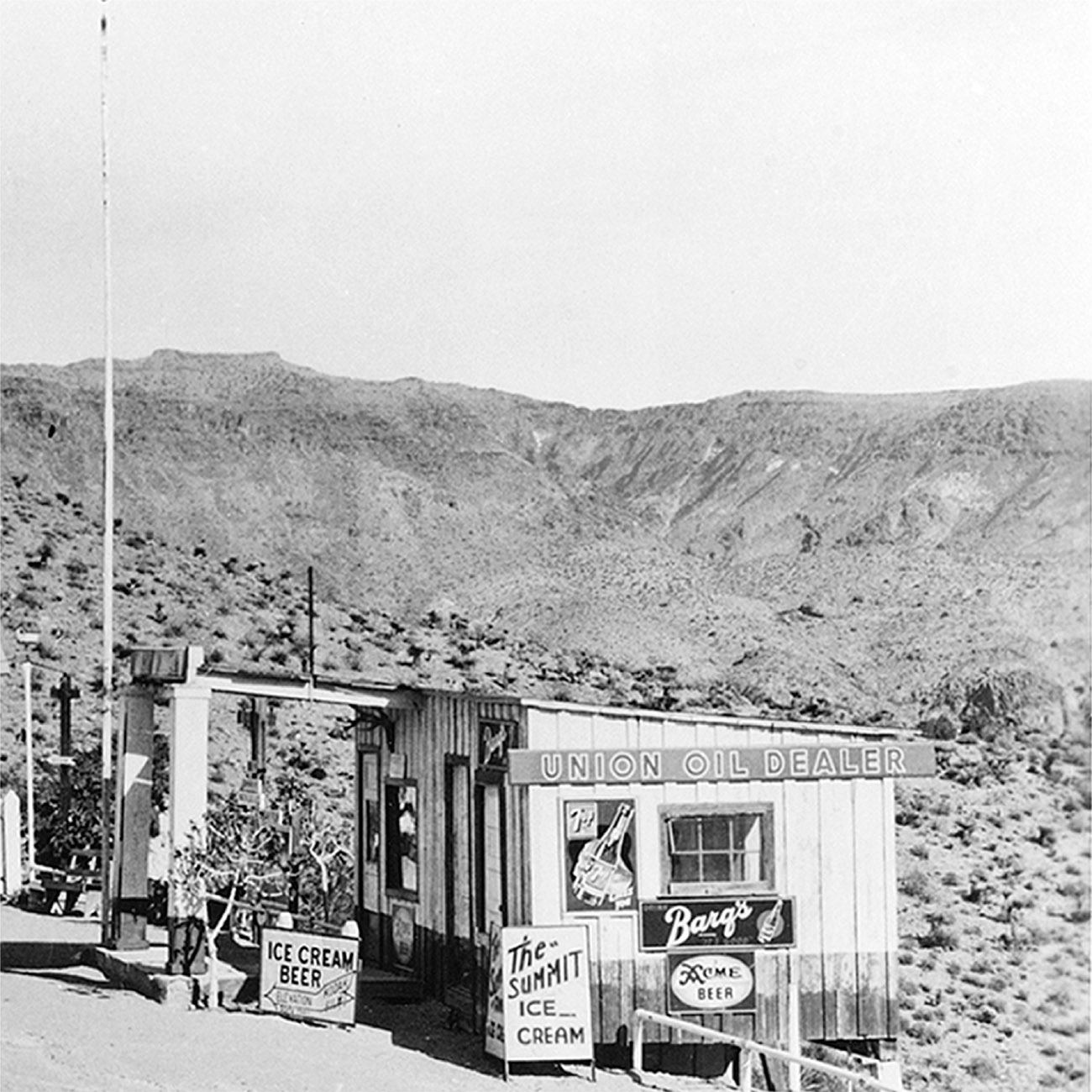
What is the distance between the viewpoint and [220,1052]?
48.7 feet

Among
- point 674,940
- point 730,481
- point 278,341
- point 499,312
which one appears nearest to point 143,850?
point 674,940

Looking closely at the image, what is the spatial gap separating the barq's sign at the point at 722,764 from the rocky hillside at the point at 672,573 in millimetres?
8321

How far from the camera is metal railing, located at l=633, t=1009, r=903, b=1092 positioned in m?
14.2

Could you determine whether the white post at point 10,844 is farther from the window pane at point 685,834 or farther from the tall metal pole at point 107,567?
the window pane at point 685,834

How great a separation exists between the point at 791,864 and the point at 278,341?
290 feet

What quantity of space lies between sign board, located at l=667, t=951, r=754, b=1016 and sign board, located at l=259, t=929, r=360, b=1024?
2441 mm

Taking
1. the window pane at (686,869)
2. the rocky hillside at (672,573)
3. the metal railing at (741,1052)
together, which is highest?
the rocky hillside at (672,573)

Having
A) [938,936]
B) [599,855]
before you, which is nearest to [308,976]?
[599,855]

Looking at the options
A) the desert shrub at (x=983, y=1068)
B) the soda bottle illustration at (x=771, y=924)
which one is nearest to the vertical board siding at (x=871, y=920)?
the soda bottle illustration at (x=771, y=924)

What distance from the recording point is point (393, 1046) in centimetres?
1584

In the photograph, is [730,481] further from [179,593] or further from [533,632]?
[179,593]

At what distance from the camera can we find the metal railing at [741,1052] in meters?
14.2

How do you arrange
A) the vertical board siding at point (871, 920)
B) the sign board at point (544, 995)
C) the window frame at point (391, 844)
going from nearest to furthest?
the sign board at point (544, 995) → the vertical board siding at point (871, 920) → the window frame at point (391, 844)

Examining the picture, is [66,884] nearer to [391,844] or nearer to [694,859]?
[391,844]
